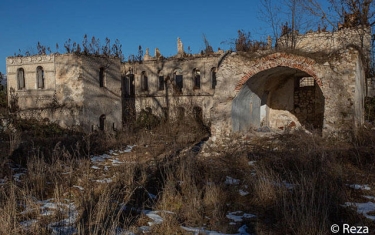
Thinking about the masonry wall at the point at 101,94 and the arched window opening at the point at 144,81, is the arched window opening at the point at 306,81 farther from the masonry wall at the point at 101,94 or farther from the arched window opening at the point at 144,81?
the arched window opening at the point at 144,81

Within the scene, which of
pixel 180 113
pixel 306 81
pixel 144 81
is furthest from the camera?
pixel 144 81

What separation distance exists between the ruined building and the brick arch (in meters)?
0.03

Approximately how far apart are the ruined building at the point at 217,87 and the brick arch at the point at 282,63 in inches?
1.2

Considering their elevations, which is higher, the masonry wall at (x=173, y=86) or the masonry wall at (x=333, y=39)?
the masonry wall at (x=333, y=39)

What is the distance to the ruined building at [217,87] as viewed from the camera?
33.0 feet

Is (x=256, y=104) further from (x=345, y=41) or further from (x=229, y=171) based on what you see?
(x=345, y=41)

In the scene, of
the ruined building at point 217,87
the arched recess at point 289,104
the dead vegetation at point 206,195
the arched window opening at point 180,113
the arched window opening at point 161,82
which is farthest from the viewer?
the arched window opening at point 161,82

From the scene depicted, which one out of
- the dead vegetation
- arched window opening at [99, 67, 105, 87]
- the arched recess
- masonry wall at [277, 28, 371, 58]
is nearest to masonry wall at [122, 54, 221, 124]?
arched window opening at [99, 67, 105, 87]

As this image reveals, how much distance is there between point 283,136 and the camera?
1043 cm

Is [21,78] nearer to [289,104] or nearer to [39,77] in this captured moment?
[39,77]

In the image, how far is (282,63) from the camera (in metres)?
10.3

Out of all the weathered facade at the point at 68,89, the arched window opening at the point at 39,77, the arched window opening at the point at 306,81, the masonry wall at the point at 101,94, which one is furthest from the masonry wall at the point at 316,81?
the arched window opening at the point at 39,77

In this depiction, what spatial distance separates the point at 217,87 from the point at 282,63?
7.88ft

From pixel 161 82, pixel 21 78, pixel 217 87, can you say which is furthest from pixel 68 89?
Result: pixel 217 87
